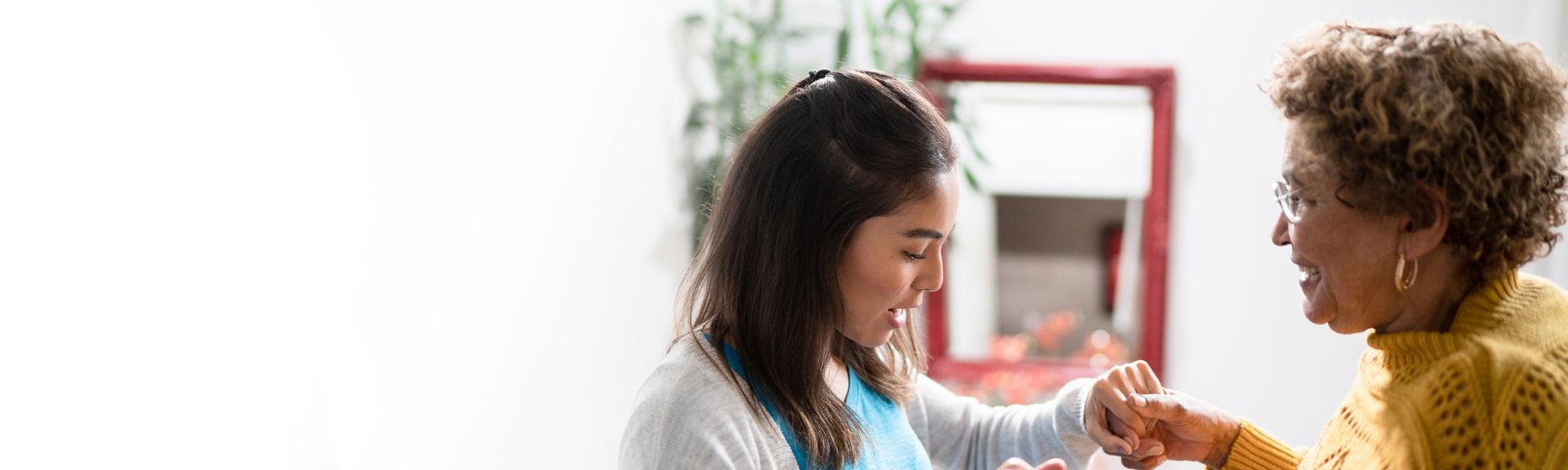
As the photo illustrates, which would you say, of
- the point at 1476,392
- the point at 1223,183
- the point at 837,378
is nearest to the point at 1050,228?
the point at 1223,183

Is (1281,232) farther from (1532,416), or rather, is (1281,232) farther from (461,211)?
(461,211)

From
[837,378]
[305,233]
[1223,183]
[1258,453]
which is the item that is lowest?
[1258,453]

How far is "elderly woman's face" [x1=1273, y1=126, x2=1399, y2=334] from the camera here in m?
1.17

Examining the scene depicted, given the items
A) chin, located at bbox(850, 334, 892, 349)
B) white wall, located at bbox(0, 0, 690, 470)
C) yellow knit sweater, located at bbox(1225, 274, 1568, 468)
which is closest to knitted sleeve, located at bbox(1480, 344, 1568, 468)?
yellow knit sweater, located at bbox(1225, 274, 1568, 468)

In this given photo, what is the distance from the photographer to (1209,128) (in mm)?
3125

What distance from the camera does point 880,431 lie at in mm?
1493

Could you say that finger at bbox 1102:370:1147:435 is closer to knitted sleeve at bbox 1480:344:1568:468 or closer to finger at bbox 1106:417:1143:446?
finger at bbox 1106:417:1143:446

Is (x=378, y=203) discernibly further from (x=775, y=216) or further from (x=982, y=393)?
(x=982, y=393)

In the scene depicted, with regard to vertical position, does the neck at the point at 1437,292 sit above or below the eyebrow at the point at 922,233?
below

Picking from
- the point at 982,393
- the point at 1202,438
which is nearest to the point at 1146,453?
the point at 1202,438

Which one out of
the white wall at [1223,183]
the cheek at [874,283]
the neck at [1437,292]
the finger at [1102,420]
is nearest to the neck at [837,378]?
the cheek at [874,283]

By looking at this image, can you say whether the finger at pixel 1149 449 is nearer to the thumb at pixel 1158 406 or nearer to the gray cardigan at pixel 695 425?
the thumb at pixel 1158 406

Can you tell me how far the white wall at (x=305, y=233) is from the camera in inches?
40.4

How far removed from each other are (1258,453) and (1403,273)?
445 mm
